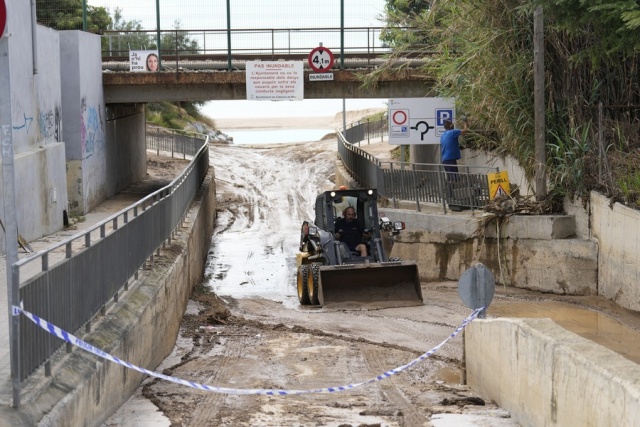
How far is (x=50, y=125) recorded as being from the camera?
78.3 ft

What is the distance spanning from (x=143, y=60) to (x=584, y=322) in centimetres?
2145

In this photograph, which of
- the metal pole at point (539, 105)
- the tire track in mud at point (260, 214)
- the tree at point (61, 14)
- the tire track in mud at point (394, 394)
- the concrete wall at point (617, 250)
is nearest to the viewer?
the tire track in mud at point (394, 394)

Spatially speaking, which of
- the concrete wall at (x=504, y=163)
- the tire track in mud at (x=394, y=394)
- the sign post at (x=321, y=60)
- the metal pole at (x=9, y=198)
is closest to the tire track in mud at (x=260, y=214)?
the sign post at (x=321, y=60)

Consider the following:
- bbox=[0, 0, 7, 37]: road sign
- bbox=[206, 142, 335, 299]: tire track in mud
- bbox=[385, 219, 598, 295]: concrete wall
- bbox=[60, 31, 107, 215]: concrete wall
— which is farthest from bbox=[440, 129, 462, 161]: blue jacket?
bbox=[0, 0, 7, 37]: road sign

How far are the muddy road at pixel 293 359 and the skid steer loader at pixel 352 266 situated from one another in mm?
400

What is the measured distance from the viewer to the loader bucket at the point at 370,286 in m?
19.4

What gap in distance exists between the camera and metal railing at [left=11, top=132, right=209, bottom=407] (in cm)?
770

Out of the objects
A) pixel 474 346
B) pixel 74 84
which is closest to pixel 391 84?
pixel 74 84

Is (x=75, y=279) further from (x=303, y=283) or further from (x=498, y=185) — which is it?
(x=498, y=185)

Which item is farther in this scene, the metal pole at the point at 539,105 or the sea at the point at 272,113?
the sea at the point at 272,113

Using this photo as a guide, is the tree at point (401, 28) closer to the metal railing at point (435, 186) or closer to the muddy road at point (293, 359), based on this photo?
the metal railing at point (435, 186)

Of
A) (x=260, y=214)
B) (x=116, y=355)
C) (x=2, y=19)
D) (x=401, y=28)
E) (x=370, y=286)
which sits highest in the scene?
(x=401, y=28)

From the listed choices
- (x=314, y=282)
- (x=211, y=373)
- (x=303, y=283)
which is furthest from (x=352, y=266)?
(x=211, y=373)

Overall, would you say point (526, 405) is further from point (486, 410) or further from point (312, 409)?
point (312, 409)
